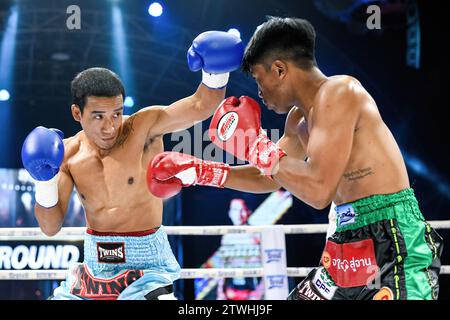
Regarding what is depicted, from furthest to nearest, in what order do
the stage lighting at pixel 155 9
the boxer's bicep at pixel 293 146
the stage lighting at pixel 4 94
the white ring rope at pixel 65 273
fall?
the stage lighting at pixel 4 94 < the stage lighting at pixel 155 9 < the white ring rope at pixel 65 273 < the boxer's bicep at pixel 293 146

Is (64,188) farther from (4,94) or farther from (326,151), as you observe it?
(4,94)

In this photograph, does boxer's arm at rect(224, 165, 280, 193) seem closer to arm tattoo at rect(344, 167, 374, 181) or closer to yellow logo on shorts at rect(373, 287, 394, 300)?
arm tattoo at rect(344, 167, 374, 181)

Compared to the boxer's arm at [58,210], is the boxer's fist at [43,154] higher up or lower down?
higher up

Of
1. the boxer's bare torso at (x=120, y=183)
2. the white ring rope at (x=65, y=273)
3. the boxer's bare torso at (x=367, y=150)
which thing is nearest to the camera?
the boxer's bare torso at (x=367, y=150)

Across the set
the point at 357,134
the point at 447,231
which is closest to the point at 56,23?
the point at 447,231

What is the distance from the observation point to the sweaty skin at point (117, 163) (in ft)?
8.02

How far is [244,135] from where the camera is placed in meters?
1.96

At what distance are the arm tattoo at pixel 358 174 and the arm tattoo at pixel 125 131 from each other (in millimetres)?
1052

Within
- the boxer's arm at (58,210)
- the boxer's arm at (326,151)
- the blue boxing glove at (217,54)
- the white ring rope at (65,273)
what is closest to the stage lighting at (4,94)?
the white ring rope at (65,273)

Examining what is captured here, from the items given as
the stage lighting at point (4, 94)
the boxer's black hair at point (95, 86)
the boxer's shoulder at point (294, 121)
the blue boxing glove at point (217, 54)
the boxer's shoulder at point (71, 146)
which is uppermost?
the stage lighting at point (4, 94)

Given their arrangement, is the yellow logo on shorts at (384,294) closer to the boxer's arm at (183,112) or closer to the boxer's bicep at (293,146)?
the boxer's bicep at (293,146)

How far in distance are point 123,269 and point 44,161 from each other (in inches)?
20.8

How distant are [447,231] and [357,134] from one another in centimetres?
496

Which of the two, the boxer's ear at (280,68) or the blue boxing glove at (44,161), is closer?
the boxer's ear at (280,68)
